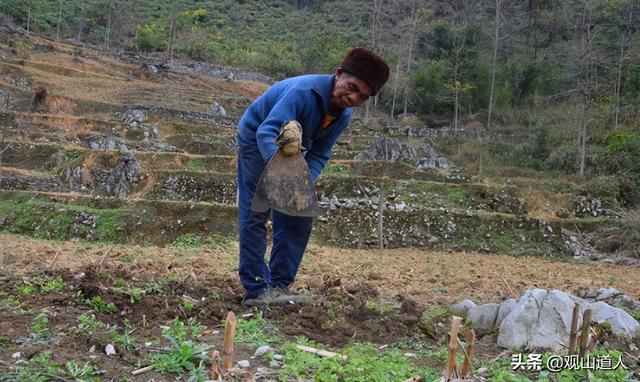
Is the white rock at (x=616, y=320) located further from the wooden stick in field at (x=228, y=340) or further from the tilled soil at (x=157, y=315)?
the wooden stick in field at (x=228, y=340)

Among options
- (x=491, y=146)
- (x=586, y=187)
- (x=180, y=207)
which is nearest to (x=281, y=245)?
(x=180, y=207)

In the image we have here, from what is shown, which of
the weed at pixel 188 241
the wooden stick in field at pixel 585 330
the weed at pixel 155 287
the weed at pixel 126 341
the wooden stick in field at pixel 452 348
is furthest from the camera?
the weed at pixel 188 241

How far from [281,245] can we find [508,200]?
11.6 meters

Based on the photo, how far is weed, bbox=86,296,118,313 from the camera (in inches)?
118

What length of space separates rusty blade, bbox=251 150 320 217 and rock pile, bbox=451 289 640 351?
4.03 ft

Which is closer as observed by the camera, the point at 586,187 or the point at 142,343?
the point at 142,343

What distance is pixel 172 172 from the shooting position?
1314 centimetres

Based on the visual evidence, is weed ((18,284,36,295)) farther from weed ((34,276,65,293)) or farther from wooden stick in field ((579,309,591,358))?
wooden stick in field ((579,309,591,358))

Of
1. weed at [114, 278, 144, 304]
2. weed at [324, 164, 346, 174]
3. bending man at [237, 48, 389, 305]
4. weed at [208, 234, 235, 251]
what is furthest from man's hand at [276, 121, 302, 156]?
weed at [324, 164, 346, 174]

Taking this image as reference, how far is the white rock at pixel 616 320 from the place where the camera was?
129 inches

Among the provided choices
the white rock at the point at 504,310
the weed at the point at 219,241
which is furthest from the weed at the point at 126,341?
the weed at the point at 219,241

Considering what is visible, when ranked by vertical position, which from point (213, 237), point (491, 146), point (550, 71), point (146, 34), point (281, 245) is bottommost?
point (213, 237)

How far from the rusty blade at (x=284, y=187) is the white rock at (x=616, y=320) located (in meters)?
1.79

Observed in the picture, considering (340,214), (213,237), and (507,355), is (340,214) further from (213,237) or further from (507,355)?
(507,355)
